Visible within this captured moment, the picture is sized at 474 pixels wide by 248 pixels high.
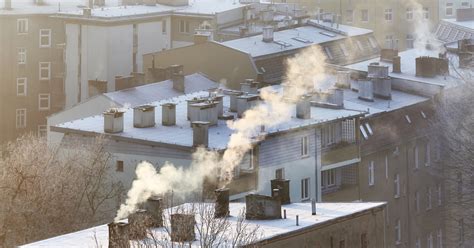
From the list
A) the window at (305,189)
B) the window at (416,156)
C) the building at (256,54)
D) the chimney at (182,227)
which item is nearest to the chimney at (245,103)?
the window at (305,189)

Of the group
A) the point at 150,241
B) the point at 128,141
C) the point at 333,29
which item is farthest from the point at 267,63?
the point at 150,241

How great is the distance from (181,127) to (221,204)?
1358 centimetres

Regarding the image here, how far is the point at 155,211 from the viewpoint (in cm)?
4244

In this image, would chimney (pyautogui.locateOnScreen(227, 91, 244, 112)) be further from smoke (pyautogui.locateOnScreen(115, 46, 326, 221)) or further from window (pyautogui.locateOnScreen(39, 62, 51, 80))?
window (pyautogui.locateOnScreen(39, 62, 51, 80))

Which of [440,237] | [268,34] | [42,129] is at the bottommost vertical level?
[440,237]

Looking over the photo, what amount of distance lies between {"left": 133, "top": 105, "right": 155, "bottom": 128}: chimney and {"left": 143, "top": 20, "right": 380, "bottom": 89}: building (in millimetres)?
15573

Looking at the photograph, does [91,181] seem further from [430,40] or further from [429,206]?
[430,40]

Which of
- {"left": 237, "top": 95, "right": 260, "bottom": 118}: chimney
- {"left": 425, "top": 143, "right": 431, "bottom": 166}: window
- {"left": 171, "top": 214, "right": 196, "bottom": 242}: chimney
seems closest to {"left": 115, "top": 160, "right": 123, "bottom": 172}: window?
{"left": 237, "top": 95, "right": 260, "bottom": 118}: chimney

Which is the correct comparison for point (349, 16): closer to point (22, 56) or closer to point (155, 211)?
point (22, 56)

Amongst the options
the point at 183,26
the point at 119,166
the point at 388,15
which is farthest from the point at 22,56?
the point at 119,166

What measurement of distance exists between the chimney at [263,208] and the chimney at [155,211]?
9.08 feet

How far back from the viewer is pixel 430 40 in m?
94.9

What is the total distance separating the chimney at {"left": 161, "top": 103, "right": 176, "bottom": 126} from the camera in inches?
2260

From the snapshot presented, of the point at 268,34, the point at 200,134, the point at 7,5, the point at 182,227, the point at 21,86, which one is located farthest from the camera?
the point at 7,5
